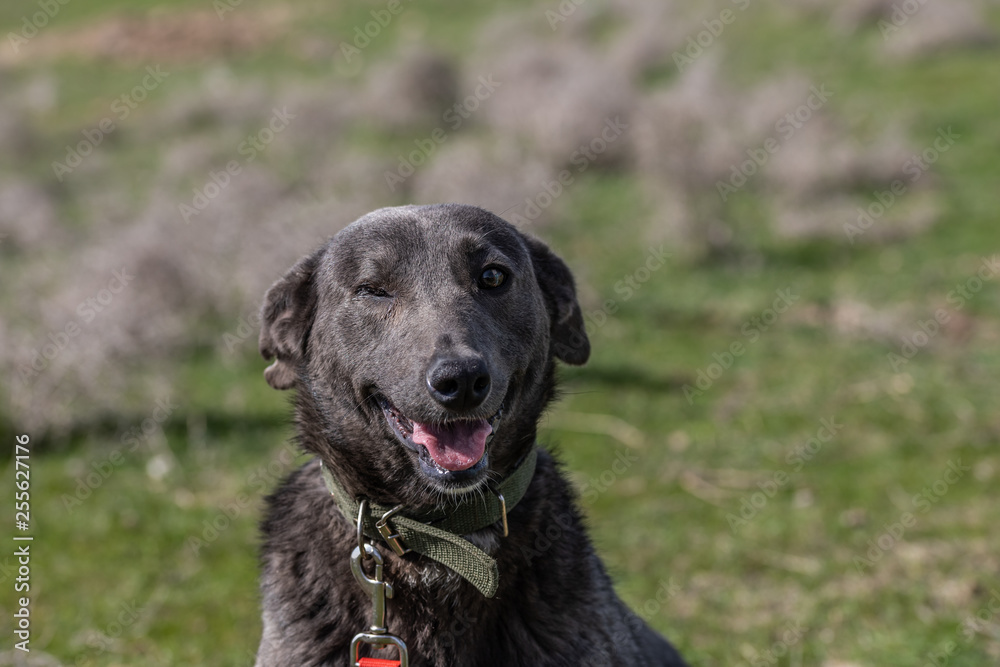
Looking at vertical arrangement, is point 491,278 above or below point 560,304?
above

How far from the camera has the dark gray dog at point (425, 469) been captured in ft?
10.3

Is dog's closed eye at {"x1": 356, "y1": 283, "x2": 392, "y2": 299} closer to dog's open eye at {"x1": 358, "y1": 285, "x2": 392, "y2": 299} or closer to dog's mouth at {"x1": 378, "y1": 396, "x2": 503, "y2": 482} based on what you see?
dog's open eye at {"x1": 358, "y1": 285, "x2": 392, "y2": 299}

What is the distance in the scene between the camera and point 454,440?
315 centimetres

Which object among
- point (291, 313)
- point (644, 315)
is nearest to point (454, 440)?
point (291, 313)

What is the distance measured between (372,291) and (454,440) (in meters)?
0.62

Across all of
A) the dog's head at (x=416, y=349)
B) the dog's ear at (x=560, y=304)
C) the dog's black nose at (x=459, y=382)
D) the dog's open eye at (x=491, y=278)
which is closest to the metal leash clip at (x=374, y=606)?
the dog's head at (x=416, y=349)

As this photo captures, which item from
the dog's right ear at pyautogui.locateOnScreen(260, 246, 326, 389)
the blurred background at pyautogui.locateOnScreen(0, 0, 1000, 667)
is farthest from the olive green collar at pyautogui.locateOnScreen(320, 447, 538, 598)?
the blurred background at pyautogui.locateOnScreen(0, 0, 1000, 667)

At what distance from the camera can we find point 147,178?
1931cm

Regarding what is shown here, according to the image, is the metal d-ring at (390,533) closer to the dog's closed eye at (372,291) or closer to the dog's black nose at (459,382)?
the dog's black nose at (459,382)

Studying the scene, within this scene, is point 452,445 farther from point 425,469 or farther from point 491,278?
point 491,278

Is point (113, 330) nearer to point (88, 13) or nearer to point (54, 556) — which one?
point (54, 556)

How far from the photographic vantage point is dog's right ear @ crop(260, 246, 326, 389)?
3654 mm

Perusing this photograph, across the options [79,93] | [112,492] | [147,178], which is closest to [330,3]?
[79,93]

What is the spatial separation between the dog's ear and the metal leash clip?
1.12 metres
